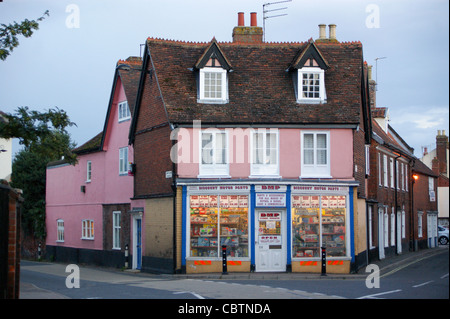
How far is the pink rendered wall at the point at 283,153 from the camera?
2558 cm

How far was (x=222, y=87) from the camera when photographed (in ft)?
86.8

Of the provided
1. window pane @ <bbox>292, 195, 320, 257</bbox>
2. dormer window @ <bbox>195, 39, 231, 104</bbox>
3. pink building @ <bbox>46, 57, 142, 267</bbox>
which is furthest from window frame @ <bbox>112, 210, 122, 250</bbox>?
window pane @ <bbox>292, 195, 320, 257</bbox>

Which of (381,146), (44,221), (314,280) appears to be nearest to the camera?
(314,280)

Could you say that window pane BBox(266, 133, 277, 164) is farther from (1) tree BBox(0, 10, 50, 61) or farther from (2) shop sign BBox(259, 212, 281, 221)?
(1) tree BBox(0, 10, 50, 61)

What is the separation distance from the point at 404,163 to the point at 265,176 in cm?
1955

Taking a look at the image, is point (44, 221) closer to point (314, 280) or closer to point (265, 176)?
point (265, 176)

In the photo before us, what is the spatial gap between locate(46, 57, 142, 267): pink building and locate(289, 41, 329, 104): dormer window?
7.86 m

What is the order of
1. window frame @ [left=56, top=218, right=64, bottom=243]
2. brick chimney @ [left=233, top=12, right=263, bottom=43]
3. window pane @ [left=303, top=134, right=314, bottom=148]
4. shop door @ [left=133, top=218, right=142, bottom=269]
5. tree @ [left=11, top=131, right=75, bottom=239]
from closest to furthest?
1. window pane @ [left=303, top=134, right=314, bottom=148]
2. shop door @ [left=133, top=218, right=142, bottom=269]
3. brick chimney @ [left=233, top=12, right=263, bottom=43]
4. window frame @ [left=56, top=218, right=64, bottom=243]
5. tree @ [left=11, top=131, right=75, bottom=239]

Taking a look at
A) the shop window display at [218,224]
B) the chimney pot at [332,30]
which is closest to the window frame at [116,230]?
the shop window display at [218,224]

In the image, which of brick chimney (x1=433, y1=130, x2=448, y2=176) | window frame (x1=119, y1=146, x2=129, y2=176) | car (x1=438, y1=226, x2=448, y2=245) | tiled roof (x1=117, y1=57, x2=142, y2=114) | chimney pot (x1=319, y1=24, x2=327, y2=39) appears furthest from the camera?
brick chimney (x1=433, y1=130, x2=448, y2=176)

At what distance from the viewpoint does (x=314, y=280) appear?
23.1m

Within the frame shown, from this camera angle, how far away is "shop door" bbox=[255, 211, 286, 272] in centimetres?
2531

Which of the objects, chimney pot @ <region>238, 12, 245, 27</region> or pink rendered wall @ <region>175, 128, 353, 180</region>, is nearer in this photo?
pink rendered wall @ <region>175, 128, 353, 180</region>
